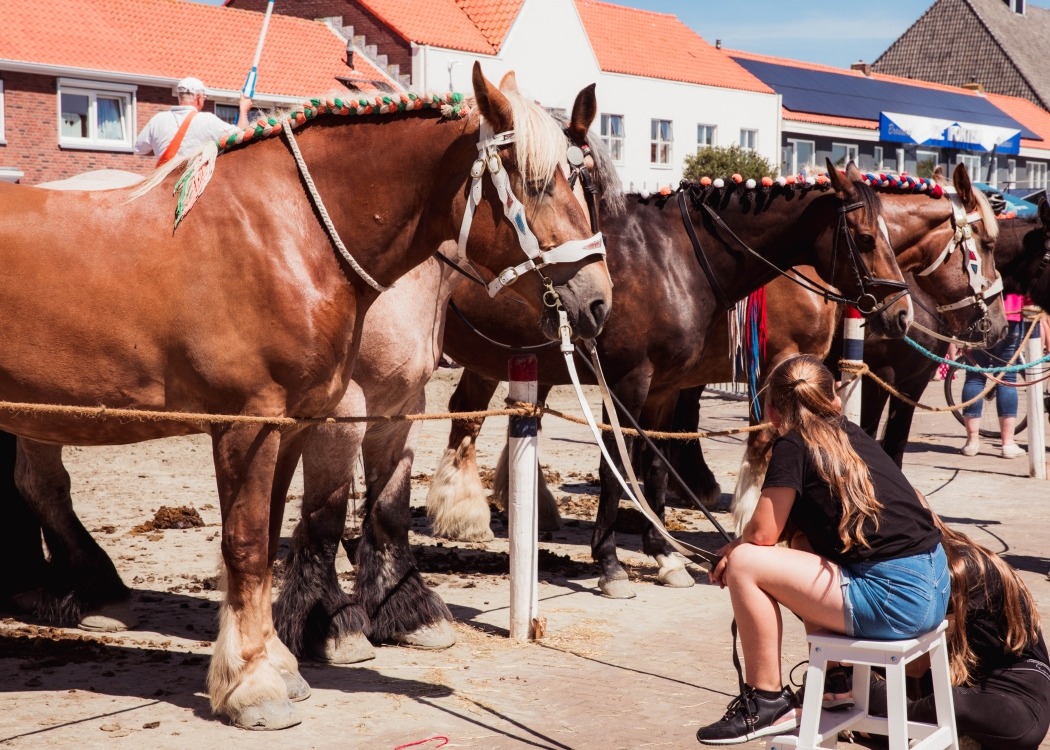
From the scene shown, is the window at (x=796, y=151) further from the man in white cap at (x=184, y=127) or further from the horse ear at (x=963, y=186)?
the man in white cap at (x=184, y=127)

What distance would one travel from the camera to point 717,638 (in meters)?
5.69

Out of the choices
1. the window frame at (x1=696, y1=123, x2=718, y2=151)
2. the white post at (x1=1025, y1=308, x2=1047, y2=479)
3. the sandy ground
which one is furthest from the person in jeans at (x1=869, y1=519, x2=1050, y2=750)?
the window frame at (x1=696, y1=123, x2=718, y2=151)

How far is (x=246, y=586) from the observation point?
423cm

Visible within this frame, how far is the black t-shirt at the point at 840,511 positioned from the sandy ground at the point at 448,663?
3.31 ft

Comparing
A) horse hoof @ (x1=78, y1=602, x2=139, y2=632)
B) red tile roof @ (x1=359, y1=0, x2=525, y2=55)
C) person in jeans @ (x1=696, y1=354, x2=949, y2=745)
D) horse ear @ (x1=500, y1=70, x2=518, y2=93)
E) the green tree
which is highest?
red tile roof @ (x1=359, y1=0, x2=525, y2=55)

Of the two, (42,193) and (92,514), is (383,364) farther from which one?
(92,514)

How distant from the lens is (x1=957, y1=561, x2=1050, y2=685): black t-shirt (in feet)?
13.0

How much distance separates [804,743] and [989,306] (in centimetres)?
522

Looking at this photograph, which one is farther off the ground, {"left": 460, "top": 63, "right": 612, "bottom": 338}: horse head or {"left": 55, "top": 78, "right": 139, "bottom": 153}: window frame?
{"left": 55, "top": 78, "right": 139, "bottom": 153}: window frame

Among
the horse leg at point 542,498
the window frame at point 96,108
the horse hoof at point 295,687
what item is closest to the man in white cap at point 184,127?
the horse leg at point 542,498

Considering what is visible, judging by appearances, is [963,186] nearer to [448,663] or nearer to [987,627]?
[987,627]

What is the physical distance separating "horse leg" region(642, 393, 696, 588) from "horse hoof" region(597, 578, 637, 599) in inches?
14.0

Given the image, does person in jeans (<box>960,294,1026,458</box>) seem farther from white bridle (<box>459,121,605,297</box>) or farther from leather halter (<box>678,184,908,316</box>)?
white bridle (<box>459,121,605,297</box>)

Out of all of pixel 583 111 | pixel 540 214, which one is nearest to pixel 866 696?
pixel 540 214
